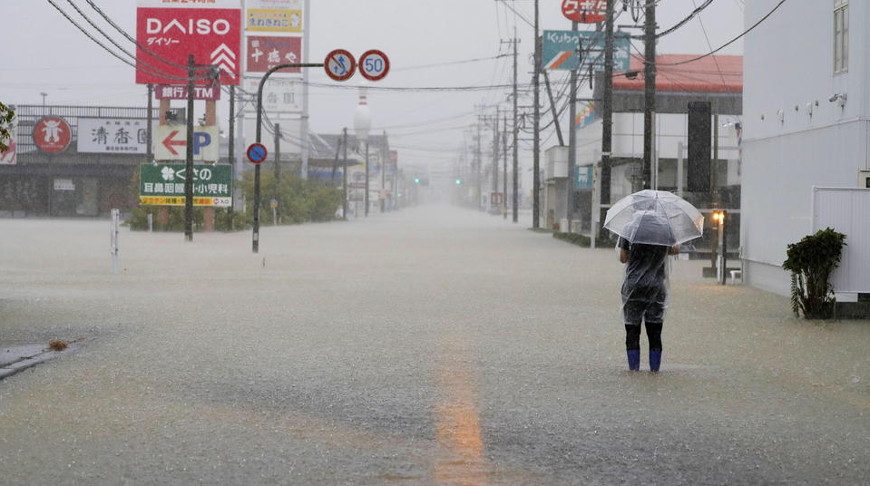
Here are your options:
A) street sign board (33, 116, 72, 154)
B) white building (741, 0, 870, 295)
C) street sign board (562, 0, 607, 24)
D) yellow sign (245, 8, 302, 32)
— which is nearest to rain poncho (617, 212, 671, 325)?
A: white building (741, 0, 870, 295)

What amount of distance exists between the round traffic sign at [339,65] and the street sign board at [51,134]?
172ft

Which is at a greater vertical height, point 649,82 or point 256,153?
point 649,82

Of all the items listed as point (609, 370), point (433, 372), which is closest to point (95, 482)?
point (433, 372)

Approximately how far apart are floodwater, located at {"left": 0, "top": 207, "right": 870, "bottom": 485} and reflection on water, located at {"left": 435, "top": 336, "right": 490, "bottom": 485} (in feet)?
0.09

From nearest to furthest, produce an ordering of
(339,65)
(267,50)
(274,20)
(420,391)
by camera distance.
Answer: (420,391)
(339,65)
(274,20)
(267,50)

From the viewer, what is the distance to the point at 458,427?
7.27m

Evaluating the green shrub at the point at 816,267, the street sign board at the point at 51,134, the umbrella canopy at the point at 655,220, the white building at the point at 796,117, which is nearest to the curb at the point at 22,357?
the umbrella canopy at the point at 655,220

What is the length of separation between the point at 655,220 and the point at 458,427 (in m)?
3.42

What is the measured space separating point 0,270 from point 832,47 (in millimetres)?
17161

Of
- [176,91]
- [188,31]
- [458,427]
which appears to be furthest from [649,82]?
[188,31]

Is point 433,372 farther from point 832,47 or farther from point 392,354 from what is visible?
point 832,47

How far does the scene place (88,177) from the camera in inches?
3135

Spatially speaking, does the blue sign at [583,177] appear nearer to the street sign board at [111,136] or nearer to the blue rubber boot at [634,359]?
the street sign board at [111,136]

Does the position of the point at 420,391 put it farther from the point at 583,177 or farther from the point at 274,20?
the point at 274,20
